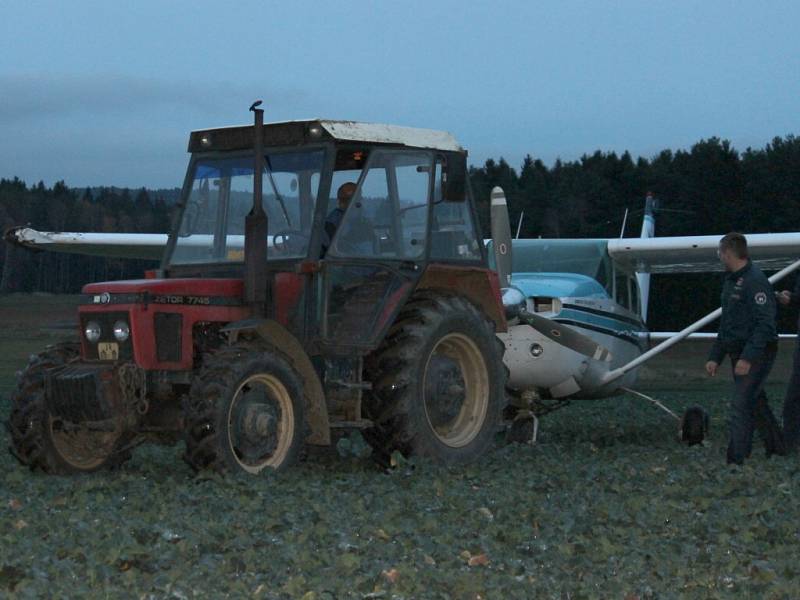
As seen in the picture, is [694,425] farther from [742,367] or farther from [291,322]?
[291,322]

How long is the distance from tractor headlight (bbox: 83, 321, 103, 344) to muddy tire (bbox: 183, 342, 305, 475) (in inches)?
25.9

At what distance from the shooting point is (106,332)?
7254 mm

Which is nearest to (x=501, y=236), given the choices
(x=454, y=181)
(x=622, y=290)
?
(x=454, y=181)

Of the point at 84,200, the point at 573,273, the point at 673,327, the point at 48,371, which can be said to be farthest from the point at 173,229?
the point at 84,200

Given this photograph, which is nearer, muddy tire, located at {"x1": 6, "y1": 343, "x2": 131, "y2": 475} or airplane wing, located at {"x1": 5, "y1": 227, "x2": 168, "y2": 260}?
muddy tire, located at {"x1": 6, "y1": 343, "x2": 131, "y2": 475}

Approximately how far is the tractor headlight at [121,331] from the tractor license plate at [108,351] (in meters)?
0.05

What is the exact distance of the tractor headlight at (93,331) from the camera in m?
7.30

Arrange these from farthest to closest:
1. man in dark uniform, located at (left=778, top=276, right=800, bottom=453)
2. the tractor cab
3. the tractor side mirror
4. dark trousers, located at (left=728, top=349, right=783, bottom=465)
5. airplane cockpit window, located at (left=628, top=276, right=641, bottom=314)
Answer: airplane cockpit window, located at (left=628, top=276, right=641, bottom=314) < man in dark uniform, located at (left=778, top=276, right=800, bottom=453) < dark trousers, located at (left=728, top=349, right=783, bottom=465) < the tractor side mirror < the tractor cab

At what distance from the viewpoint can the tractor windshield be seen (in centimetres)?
780

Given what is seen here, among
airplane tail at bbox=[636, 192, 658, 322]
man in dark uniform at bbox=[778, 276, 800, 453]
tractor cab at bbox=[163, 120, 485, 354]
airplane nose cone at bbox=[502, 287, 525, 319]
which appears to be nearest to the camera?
tractor cab at bbox=[163, 120, 485, 354]

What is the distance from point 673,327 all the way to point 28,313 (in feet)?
96.7

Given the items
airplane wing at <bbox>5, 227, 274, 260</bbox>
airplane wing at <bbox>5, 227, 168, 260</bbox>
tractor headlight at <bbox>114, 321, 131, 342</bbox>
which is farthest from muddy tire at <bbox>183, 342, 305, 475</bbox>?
airplane wing at <bbox>5, 227, 168, 260</bbox>

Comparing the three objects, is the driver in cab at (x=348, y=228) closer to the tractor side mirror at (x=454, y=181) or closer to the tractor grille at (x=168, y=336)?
the tractor side mirror at (x=454, y=181)

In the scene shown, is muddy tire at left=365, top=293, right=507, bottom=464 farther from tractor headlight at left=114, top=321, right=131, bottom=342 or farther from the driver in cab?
tractor headlight at left=114, top=321, right=131, bottom=342
